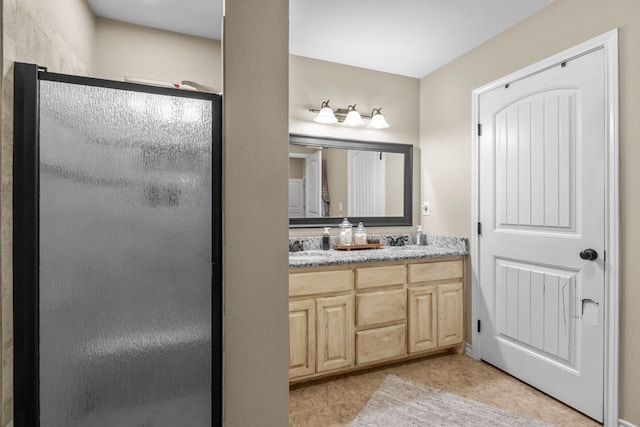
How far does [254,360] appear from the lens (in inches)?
50.1

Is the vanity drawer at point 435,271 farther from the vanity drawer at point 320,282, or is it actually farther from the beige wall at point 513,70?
the vanity drawer at point 320,282

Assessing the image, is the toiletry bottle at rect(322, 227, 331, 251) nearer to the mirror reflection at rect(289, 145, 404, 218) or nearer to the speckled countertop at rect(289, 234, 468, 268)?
the speckled countertop at rect(289, 234, 468, 268)

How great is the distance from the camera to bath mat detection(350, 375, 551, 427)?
1.90m

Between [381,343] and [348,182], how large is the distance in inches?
53.3

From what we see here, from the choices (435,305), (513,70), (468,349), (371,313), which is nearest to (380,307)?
(371,313)

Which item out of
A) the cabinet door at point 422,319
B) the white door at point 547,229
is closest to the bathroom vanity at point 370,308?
the cabinet door at point 422,319

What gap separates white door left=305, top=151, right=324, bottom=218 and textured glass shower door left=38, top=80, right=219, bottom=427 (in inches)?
66.6

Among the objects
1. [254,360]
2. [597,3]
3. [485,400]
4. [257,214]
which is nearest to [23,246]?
[257,214]

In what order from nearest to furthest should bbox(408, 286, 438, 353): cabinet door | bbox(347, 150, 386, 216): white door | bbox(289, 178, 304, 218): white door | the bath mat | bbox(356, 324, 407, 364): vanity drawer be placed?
the bath mat, bbox(356, 324, 407, 364): vanity drawer, bbox(408, 286, 438, 353): cabinet door, bbox(289, 178, 304, 218): white door, bbox(347, 150, 386, 216): white door

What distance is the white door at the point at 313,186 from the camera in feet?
9.43

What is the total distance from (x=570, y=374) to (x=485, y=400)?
51 cm

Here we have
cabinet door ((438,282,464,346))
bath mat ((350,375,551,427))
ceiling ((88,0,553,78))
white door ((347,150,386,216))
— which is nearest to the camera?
bath mat ((350,375,551,427))

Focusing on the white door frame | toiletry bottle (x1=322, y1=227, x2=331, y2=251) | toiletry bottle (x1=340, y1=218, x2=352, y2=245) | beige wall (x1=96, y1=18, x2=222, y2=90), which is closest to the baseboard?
the white door frame

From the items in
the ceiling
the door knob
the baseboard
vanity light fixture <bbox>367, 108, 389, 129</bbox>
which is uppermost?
the ceiling
